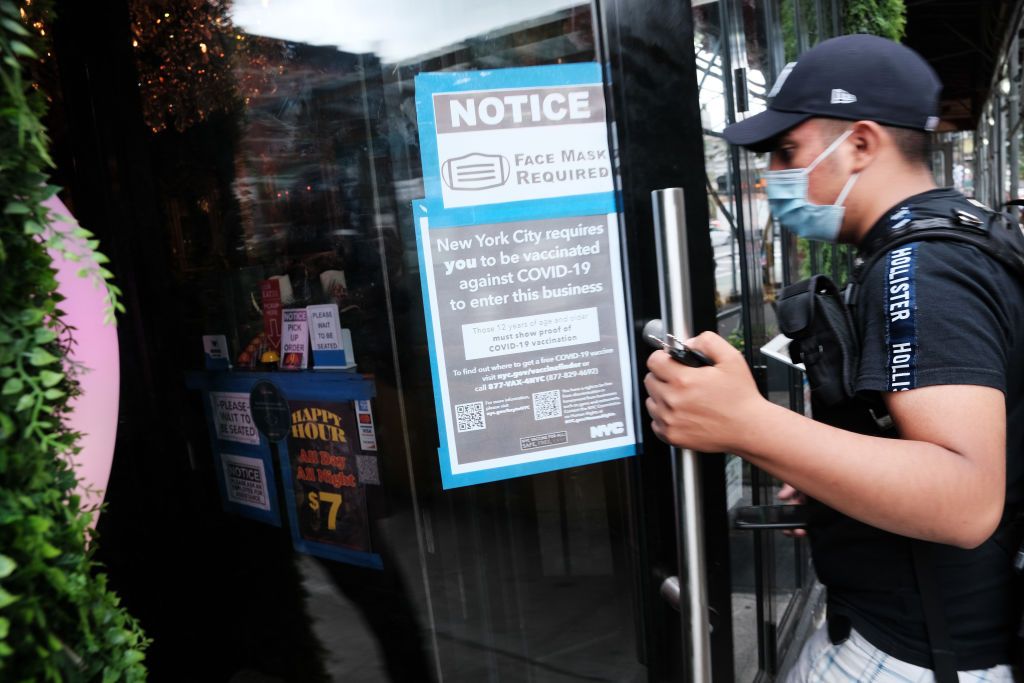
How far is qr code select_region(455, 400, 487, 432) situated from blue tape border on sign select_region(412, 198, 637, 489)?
0.11 feet

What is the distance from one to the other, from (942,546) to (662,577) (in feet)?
1.95

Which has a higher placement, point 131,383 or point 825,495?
point 131,383

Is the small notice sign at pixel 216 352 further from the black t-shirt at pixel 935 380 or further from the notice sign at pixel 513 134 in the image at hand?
the black t-shirt at pixel 935 380

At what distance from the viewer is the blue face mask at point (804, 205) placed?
1.36 meters

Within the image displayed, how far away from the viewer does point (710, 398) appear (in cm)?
117

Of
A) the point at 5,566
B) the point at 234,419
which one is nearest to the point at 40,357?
the point at 5,566

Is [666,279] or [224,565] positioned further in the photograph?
[224,565]

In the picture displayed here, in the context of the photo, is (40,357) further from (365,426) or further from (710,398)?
(365,426)

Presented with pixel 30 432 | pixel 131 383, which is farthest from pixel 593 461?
pixel 131 383

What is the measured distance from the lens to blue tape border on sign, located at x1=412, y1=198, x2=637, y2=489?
1531 millimetres

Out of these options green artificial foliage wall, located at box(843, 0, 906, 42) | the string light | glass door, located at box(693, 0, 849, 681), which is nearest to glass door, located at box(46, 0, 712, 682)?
the string light

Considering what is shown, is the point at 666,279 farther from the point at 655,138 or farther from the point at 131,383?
the point at 131,383

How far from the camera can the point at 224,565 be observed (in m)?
2.26

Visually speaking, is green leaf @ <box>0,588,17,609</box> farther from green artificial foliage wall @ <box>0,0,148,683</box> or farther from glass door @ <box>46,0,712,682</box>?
glass door @ <box>46,0,712,682</box>
